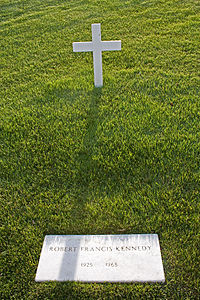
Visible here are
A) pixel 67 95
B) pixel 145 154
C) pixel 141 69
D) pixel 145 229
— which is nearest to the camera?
pixel 145 229

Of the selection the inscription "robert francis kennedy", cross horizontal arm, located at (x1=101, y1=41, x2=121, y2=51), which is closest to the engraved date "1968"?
the inscription "robert francis kennedy"

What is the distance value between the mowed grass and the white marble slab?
66 millimetres

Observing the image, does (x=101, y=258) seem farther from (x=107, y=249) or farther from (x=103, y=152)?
(x=103, y=152)

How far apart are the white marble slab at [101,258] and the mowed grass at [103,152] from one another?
66 millimetres

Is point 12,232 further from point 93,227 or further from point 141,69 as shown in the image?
point 141,69

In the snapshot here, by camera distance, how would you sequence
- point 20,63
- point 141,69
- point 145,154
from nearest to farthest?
point 145,154 < point 141,69 < point 20,63

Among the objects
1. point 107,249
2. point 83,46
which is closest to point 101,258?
point 107,249

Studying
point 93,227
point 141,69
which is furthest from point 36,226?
point 141,69

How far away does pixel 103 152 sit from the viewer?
3.32m

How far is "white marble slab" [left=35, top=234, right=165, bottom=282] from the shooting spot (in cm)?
227

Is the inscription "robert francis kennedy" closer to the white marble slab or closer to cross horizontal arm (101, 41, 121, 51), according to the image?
the white marble slab

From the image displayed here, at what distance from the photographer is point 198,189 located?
9.50 feet

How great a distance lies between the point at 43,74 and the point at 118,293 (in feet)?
13.0

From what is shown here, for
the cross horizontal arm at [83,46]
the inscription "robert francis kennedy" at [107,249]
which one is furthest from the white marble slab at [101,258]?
the cross horizontal arm at [83,46]
